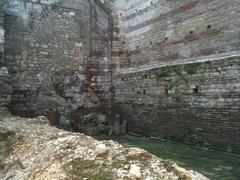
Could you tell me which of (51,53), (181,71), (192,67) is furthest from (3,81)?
(192,67)

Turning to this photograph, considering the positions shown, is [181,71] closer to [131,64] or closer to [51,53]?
[131,64]

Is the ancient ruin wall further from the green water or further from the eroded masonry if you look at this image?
the green water

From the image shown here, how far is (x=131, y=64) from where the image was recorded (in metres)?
12.7

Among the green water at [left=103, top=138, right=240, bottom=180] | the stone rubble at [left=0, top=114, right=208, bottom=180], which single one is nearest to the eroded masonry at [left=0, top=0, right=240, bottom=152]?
the green water at [left=103, top=138, right=240, bottom=180]

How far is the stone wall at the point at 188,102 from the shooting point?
8.52 metres

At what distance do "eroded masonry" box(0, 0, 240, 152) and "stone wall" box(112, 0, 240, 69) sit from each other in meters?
0.03

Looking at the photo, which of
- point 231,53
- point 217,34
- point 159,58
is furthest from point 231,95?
point 159,58

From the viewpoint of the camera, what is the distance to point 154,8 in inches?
460

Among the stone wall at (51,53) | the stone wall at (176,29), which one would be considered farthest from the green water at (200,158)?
the stone wall at (51,53)

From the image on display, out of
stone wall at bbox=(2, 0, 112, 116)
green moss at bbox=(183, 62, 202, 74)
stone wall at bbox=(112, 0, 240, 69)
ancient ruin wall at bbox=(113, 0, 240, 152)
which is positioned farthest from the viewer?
stone wall at bbox=(2, 0, 112, 116)

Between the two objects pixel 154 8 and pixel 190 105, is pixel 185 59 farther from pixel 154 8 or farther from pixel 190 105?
pixel 154 8

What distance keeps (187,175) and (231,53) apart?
587 centimetres

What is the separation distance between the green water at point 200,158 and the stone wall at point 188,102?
346 millimetres

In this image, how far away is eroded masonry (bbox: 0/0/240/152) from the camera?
29.6 feet
